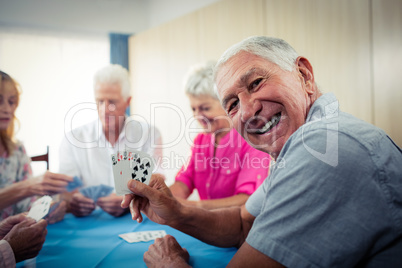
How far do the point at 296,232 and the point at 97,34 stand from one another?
2227 millimetres

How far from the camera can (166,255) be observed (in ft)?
3.34

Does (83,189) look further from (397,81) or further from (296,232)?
(397,81)

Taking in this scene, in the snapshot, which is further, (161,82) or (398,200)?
(161,82)

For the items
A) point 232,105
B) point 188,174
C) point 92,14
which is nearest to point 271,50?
point 232,105

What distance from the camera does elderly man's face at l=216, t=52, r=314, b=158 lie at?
3.33 ft

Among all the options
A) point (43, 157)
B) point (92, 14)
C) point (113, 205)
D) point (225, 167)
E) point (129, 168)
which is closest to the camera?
point (129, 168)

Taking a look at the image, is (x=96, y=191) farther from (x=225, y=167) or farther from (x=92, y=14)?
(x=92, y=14)

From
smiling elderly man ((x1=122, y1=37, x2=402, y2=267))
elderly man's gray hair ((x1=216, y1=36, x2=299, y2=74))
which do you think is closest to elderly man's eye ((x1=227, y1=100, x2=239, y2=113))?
elderly man's gray hair ((x1=216, y1=36, x2=299, y2=74))

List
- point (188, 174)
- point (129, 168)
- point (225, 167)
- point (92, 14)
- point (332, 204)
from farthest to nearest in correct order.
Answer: point (92, 14) → point (188, 174) → point (225, 167) → point (129, 168) → point (332, 204)

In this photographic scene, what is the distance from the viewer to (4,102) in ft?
3.68

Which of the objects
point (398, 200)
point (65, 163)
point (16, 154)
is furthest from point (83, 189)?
point (398, 200)

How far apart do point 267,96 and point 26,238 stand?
97 centimetres

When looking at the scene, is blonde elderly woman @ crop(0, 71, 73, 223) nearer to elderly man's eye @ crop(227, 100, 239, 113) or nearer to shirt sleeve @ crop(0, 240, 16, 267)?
shirt sleeve @ crop(0, 240, 16, 267)

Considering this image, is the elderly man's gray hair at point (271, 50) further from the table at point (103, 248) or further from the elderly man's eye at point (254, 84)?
the table at point (103, 248)
